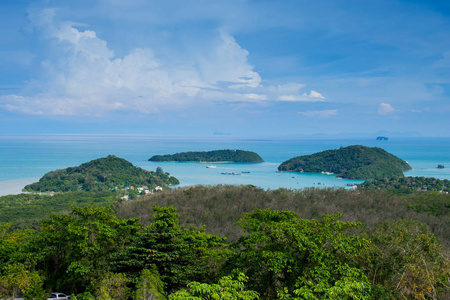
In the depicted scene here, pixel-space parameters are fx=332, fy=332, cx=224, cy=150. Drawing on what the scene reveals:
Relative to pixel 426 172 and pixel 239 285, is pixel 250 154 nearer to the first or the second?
pixel 426 172

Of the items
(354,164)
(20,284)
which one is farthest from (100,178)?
(20,284)

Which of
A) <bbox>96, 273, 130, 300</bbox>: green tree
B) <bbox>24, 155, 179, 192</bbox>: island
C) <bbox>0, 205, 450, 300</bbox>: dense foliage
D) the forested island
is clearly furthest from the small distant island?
<bbox>96, 273, 130, 300</bbox>: green tree

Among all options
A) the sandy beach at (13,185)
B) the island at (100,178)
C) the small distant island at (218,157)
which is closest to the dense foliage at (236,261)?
the sandy beach at (13,185)

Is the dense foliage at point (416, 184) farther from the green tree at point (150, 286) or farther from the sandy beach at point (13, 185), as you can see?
the sandy beach at point (13, 185)

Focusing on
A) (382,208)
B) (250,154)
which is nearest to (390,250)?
(382,208)

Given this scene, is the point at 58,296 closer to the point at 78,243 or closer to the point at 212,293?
the point at 78,243

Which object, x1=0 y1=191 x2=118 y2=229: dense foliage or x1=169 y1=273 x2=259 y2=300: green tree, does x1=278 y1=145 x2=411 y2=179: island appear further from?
x1=169 y1=273 x2=259 y2=300: green tree
